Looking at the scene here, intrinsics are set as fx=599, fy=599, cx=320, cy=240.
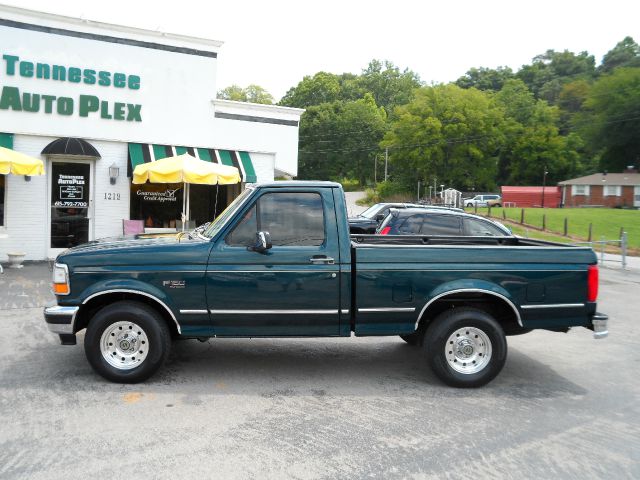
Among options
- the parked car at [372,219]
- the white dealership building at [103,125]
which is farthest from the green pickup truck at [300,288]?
the white dealership building at [103,125]

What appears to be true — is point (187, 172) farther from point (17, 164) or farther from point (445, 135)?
point (445, 135)

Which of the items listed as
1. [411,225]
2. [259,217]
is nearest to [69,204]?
[411,225]

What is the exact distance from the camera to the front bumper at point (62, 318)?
5.76m

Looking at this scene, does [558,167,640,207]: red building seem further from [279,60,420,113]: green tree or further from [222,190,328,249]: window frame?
[222,190,328,249]: window frame

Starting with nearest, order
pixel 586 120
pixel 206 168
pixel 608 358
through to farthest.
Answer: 1. pixel 608 358
2. pixel 206 168
3. pixel 586 120

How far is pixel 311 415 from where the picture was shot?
5238 millimetres

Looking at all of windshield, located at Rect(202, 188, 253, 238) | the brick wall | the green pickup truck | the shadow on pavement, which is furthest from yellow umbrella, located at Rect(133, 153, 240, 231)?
the brick wall

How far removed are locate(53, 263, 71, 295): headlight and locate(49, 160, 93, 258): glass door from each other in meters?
10.3

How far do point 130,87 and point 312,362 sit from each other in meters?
11.8

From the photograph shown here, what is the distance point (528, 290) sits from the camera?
607 centimetres

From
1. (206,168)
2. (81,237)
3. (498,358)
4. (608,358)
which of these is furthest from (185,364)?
(81,237)

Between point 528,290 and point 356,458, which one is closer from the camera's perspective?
point 356,458

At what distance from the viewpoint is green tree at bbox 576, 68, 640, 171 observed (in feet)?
262

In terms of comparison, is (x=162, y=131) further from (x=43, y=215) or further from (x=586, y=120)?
(x=586, y=120)
